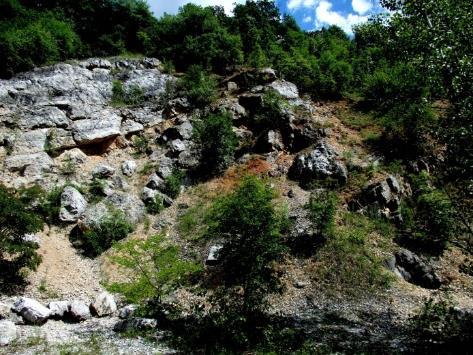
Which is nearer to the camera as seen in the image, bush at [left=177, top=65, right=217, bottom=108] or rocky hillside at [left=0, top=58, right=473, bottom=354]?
rocky hillside at [left=0, top=58, right=473, bottom=354]

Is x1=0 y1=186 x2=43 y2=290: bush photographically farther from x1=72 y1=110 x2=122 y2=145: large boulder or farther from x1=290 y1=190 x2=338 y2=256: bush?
x1=290 y1=190 x2=338 y2=256: bush

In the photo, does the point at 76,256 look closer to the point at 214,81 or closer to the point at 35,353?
the point at 35,353

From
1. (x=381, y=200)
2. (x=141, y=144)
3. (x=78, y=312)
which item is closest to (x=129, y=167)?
(x=141, y=144)

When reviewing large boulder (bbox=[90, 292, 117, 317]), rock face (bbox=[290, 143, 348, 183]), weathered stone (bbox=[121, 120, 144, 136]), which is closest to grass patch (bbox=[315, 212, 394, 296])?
rock face (bbox=[290, 143, 348, 183])

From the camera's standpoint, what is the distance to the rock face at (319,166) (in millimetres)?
23203

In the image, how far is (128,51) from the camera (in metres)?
38.1

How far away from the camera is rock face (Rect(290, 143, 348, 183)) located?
23203mm

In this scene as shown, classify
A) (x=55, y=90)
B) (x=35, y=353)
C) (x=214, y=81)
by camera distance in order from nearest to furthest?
(x=35, y=353), (x=55, y=90), (x=214, y=81)

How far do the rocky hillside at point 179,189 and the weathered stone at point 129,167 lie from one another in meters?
0.10

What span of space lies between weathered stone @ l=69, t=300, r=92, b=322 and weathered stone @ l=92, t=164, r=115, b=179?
10.3 metres

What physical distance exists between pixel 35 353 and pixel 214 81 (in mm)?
25888

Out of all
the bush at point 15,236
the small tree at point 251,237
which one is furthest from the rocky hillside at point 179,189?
the small tree at point 251,237

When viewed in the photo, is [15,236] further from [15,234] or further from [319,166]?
[319,166]

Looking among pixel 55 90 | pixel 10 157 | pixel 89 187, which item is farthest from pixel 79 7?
pixel 89 187
